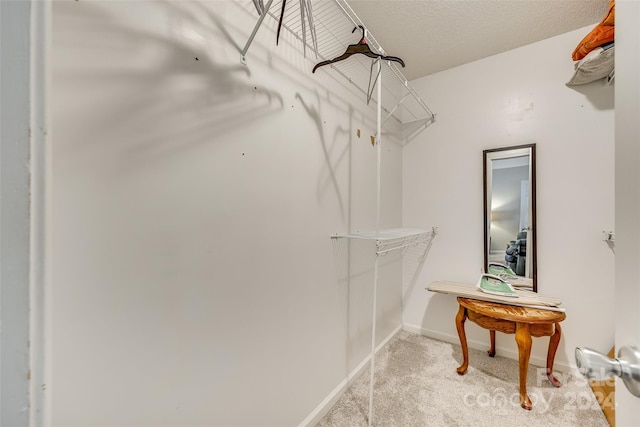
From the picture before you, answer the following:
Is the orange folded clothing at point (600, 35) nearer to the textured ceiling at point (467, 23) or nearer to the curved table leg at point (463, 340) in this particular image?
the textured ceiling at point (467, 23)

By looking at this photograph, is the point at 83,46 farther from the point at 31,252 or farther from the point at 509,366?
the point at 509,366

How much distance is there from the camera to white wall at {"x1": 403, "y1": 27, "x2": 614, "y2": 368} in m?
1.83

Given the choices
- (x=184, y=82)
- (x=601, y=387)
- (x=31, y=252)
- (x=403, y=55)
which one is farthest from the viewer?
(x=403, y=55)

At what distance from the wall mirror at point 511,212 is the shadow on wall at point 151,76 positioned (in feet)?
6.97

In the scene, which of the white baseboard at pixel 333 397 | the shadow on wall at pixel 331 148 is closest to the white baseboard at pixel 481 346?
the white baseboard at pixel 333 397

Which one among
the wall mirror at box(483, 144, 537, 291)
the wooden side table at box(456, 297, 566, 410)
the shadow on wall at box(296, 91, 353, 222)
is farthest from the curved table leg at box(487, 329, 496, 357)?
the shadow on wall at box(296, 91, 353, 222)

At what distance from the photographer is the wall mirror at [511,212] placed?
2.05m

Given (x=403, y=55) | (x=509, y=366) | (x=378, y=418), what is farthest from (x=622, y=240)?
(x=403, y=55)

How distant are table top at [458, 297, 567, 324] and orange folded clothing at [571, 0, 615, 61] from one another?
1729 millimetres

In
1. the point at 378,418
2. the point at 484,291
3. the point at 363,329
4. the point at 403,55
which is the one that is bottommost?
the point at 378,418

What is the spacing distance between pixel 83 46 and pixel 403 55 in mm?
2250

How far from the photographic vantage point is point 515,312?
1705 millimetres

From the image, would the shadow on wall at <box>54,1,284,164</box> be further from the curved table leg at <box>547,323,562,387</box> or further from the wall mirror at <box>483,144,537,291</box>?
the curved table leg at <box>547,323,562,387</box>

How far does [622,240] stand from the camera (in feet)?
1.56
